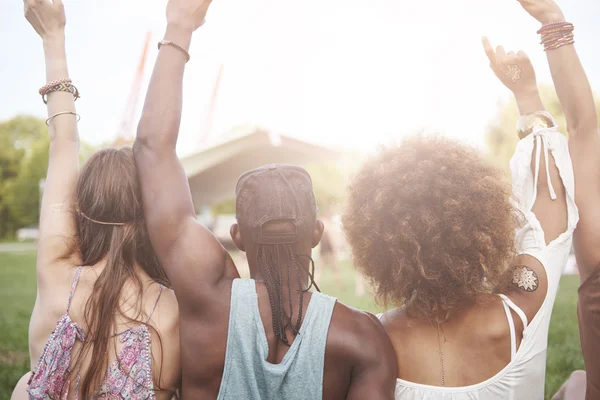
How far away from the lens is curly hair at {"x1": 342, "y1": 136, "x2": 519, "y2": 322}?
1.97m

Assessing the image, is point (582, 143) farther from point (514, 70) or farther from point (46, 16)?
point (46, 16)

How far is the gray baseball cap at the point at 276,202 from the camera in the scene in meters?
2.00

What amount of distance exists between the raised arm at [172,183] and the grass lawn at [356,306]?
6.57ft

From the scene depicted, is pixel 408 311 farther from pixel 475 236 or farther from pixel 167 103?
pixel 167 103

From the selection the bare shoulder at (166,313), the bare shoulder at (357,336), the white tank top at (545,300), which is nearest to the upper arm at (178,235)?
the bare shoulder at (166,313)

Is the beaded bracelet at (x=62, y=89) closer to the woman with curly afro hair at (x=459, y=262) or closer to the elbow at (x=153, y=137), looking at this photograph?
the elbow at (x=153, y=137)

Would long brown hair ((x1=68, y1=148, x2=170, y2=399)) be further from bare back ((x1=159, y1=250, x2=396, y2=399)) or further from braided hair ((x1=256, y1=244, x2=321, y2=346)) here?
braided hair ((x1=256, y1=244, x2=321, y2=346))

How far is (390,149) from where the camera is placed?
2.12m

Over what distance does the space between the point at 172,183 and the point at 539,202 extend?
1.40 metres

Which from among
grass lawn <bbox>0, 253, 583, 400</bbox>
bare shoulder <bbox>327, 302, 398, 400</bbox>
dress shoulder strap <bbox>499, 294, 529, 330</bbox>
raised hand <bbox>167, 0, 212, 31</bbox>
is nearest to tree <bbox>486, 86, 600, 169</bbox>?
grass lawn <bbox>0, 253, 583, 400</bbox>

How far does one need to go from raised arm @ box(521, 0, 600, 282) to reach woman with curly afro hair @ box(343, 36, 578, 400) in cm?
7

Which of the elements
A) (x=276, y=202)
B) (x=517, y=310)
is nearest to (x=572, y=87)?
(x=517, y=310)

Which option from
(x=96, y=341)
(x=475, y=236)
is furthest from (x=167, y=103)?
(x=475, y=236)

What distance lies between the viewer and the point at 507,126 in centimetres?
3434
